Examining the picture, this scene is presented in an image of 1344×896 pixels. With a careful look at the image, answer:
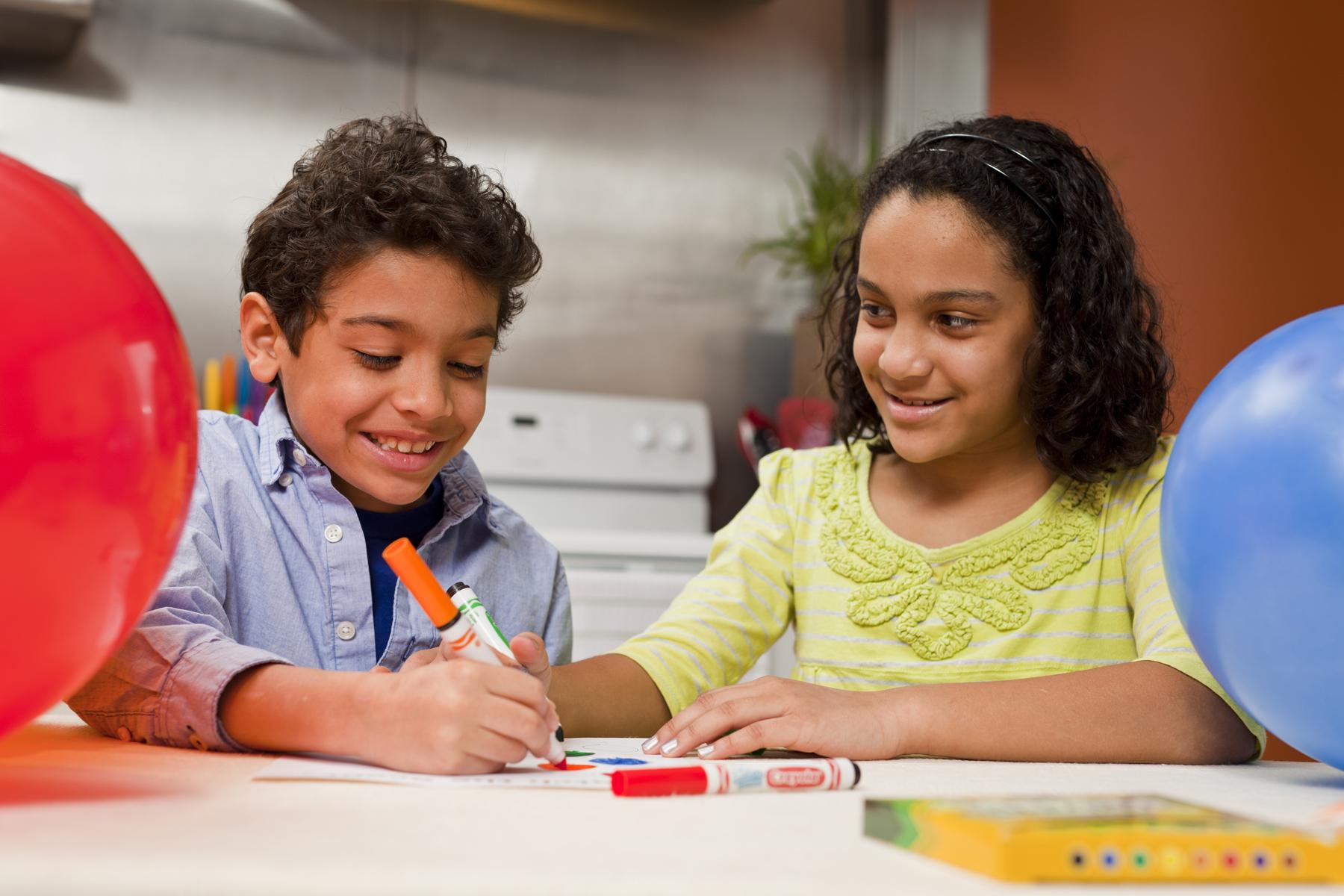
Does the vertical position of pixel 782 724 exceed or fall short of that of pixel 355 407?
it falls short

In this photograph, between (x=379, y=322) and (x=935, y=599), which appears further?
(x=935, y=599)

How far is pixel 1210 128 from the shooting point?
2.59 metres

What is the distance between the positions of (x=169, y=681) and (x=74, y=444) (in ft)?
0.94

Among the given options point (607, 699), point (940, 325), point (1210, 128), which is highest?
point (1210, 128)

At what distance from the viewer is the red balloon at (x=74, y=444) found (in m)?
0.52

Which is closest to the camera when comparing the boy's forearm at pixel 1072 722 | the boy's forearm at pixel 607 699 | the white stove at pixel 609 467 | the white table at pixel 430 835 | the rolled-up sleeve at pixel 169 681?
the white table at pixel 430 835

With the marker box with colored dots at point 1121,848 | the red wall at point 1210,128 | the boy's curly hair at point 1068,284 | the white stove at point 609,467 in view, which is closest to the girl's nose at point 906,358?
the boy's curly hair at point 1068,284

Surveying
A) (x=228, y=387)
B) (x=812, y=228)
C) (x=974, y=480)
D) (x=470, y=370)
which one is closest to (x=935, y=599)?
(x=974, y=480)

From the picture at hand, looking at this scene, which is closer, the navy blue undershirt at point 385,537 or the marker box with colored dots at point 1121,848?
the marker box with colored dots at point 1121,848

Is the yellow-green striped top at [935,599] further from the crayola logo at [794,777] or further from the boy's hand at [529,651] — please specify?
the crayola logo at [794,777]

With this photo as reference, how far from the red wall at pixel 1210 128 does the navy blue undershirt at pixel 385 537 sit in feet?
5.63

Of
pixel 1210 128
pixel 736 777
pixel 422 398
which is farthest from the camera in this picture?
pixel 1210 128

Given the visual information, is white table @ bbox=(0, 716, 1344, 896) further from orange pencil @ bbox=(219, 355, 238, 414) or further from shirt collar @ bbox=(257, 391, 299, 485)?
orange pencil @ bbox=(219, 355, 238, 414)

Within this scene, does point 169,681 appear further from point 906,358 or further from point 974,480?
point 974,480
